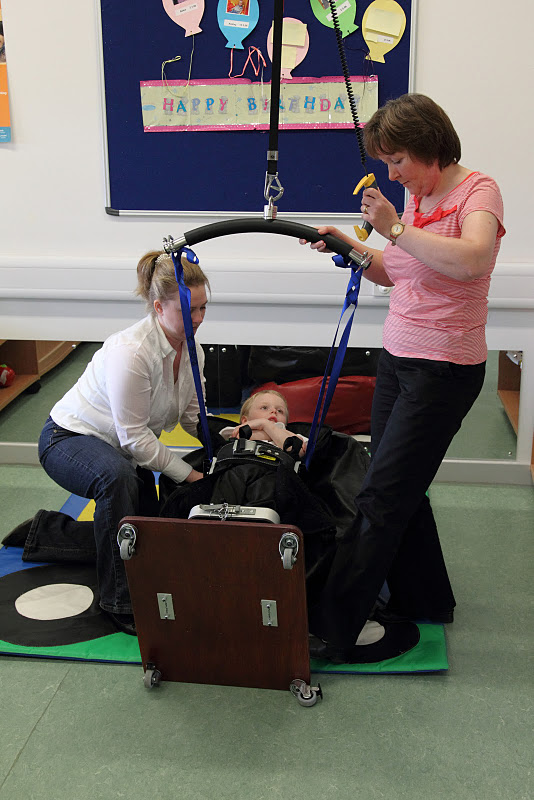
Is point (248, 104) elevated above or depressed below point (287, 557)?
above

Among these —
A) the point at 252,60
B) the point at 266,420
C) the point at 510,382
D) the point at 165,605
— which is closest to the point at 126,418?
the point at 266,420

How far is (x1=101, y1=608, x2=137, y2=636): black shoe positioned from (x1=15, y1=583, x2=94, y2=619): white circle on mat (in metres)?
0.12

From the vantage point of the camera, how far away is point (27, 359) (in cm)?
336

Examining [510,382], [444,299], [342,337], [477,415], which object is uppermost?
[444,299]

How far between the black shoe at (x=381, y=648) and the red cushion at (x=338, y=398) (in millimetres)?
1160

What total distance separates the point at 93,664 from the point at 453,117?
226cm

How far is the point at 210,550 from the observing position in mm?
1781

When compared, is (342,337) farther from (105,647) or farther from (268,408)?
(105,647)

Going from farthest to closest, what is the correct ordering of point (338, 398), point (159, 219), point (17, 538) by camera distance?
1. point (338, 398)
2. point (159, 219)
3. point (17, 538)

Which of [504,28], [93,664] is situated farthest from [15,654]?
[504,28]

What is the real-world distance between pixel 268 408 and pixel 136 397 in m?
0.50

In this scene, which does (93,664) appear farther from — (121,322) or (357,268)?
(121,322)

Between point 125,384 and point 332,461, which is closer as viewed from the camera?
point 125,384

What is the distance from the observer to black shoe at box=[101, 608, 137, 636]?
2.20 meters
